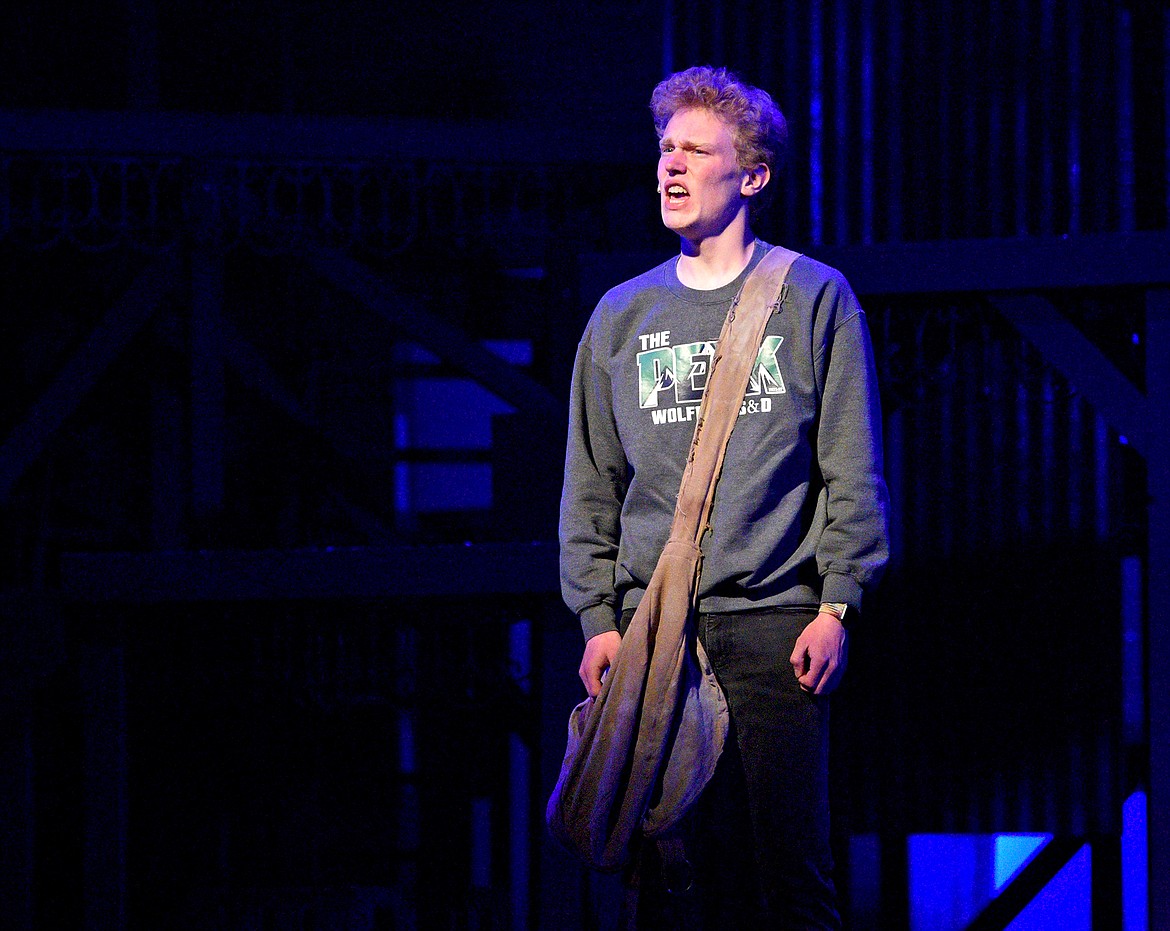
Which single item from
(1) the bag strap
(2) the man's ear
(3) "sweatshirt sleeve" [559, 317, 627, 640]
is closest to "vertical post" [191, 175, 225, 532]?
(3) "sweatshirt sleeve" [559, 317, 627, 640]

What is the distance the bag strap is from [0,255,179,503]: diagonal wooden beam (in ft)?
10.2

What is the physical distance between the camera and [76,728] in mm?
6449

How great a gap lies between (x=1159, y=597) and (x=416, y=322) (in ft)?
9.92

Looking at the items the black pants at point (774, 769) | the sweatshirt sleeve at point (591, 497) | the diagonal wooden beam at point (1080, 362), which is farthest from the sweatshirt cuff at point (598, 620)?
the diagonal wooden beam at point (1080, 362)

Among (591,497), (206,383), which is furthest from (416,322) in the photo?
(591,497)

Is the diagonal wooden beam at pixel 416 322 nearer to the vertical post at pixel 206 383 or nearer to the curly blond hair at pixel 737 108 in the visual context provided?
the vertical post at pixel 206 383

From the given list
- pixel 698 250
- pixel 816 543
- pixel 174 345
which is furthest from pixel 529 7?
pixel 816 543

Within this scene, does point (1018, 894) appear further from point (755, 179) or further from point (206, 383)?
point (206, 383)

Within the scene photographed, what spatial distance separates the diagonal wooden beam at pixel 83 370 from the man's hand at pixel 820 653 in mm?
3396

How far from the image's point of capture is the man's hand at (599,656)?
8.89 feet

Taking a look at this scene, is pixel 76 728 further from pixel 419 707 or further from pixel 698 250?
pixel 698 250

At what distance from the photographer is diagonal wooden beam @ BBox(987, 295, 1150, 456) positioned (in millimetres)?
4113

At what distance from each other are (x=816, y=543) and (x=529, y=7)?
4.54 m

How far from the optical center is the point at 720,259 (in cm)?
279
